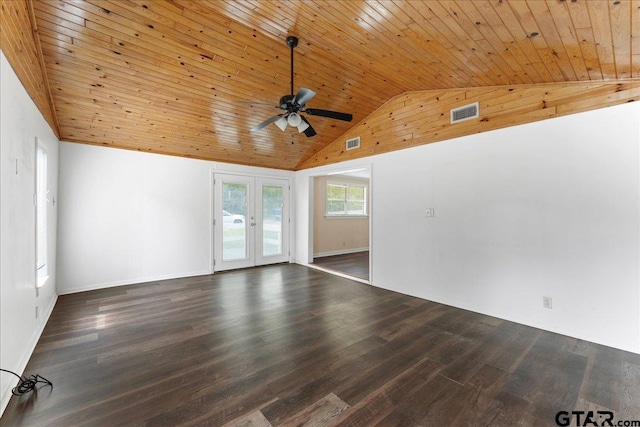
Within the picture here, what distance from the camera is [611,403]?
75.7 inches

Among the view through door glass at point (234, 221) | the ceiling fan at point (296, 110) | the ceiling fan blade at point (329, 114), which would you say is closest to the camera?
the ceiling fan at point (296, 110)

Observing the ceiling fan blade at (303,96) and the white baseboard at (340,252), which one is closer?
the ceiling fan blade at (303,96)

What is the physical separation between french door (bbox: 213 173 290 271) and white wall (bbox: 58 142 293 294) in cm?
23

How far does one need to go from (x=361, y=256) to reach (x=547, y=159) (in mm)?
5243

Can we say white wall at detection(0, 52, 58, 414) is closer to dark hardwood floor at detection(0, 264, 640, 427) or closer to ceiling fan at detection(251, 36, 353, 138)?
dark hardwood floor at detection(0, 264, 640, 427)

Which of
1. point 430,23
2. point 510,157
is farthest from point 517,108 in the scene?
point 430,23

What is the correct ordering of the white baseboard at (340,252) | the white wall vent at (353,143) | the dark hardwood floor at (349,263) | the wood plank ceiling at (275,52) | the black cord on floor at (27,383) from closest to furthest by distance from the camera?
the black cord on floor at (27,383), the wood plank ceiling at (275,52), the white wall vent at (353,143), the dark hardwood floor at (349,263), the white baseboard at (340,252)

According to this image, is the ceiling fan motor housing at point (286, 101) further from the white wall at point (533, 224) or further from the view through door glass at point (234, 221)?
the view through door glass at point (234, 221)

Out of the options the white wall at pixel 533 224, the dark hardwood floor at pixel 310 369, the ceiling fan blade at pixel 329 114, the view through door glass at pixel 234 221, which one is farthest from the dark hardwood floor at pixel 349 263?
the ceiling fan blade at pixel 329 114

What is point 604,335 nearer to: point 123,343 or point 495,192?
point 495,192

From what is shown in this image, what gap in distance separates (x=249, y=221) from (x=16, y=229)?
4.15 m

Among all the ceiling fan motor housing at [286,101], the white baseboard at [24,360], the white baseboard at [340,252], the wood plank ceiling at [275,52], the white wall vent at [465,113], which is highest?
the wood plank ceiling at [275,52]

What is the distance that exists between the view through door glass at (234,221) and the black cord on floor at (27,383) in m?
3.77

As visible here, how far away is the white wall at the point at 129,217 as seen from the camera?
4.40 metres
